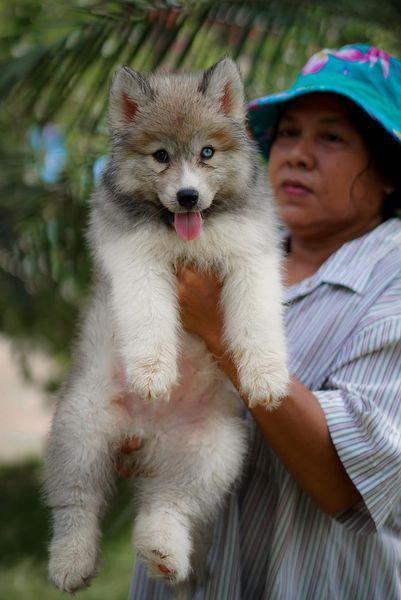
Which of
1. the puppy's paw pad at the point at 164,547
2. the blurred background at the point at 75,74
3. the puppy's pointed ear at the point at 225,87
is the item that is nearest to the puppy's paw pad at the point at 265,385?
the puppy's paw pad at the point at 164,547

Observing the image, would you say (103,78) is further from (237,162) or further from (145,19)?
(237,162)

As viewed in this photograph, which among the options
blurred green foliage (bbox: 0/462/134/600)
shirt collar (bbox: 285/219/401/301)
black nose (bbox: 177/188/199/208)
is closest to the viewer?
black nose (bbox: 177/188/199/208)

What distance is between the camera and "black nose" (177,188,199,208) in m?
2.31

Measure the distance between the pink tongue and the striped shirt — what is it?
566 millimetres

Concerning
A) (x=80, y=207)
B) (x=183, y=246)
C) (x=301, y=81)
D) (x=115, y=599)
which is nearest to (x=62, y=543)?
(x=183, y=246)

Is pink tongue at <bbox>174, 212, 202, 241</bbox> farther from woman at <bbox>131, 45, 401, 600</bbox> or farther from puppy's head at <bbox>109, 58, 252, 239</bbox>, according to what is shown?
woman at <bbox>131, 45, 401, 600</bbox>

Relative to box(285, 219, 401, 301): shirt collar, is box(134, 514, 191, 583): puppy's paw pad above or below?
below

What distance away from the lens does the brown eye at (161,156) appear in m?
2.41

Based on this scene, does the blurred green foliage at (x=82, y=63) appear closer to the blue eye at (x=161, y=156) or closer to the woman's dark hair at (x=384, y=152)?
the woman's dark hair at (x=384, y=152)

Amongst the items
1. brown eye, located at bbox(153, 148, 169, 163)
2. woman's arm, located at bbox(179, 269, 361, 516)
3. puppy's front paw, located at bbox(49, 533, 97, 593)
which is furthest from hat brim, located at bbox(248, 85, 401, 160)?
puppy's front paw, located at bbox(49, 533, 97, 593)

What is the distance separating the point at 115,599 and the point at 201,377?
4008mm

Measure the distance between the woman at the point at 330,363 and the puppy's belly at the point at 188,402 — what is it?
0.28 ft

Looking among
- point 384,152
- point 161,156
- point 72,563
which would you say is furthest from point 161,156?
point 72,563

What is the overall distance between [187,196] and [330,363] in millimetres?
756
